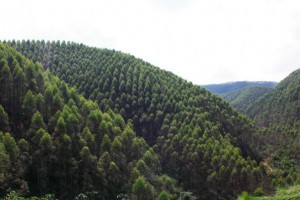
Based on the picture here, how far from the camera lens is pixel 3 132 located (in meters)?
86.1

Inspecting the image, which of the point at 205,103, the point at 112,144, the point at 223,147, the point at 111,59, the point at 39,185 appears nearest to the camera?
the point at 39,185

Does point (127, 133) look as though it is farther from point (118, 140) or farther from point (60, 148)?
point (60, 148)

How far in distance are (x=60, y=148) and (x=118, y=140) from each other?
20471 millimetres

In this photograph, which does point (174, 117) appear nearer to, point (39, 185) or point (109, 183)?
point (109, 183)

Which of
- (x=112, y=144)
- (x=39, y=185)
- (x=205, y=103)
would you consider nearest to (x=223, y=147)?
(x=205, y=103)

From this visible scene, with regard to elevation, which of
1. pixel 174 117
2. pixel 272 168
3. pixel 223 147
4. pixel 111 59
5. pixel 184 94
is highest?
pixel 111 59

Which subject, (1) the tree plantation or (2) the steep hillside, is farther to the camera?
(1) the tree plantation

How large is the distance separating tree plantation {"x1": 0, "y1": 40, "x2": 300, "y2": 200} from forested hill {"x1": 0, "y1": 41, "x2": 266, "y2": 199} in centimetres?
30

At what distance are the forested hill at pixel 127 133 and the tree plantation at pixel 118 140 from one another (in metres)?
0.30

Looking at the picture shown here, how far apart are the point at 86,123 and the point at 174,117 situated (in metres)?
46.8

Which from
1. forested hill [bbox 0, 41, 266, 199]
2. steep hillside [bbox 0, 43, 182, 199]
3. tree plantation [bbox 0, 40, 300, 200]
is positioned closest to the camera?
steep hillside [bbox 0, 43, 182, 199]

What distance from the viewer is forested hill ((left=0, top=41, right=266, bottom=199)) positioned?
89.9 metres

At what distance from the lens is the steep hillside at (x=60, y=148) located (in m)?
82.1

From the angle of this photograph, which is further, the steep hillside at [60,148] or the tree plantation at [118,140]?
the tree plantation at [118,140]
